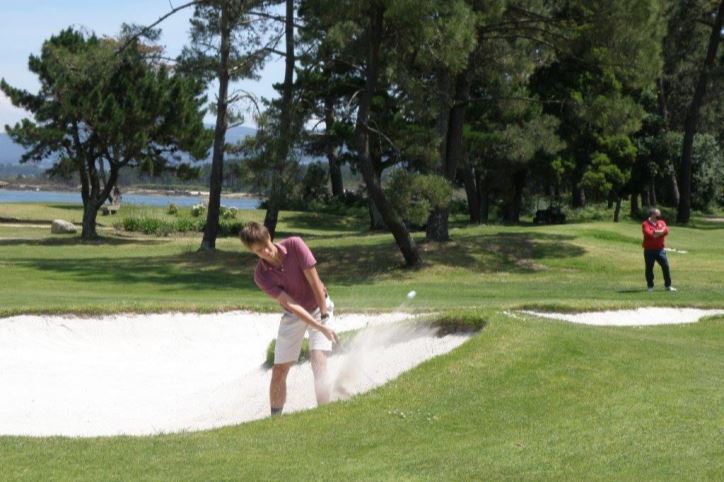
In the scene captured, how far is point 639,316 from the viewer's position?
1752cm

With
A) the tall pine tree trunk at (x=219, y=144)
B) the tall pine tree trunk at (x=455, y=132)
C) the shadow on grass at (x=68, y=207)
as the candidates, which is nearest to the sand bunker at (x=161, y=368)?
the tall pine tree trunk at (x=455, y=132)

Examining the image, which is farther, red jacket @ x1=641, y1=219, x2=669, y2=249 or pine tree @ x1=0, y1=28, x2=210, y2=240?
pine tree @ x1=0, y1=28, x2=210, y2=240

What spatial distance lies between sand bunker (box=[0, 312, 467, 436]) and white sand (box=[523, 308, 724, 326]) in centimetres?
339

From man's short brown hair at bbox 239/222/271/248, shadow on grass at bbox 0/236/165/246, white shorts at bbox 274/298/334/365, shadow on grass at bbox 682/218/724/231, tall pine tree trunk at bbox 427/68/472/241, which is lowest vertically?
shadow on grass at bbox 0/236/165/246

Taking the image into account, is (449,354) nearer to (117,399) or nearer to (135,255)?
(117,399)

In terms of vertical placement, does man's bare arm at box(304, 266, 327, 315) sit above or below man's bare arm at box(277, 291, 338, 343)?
above

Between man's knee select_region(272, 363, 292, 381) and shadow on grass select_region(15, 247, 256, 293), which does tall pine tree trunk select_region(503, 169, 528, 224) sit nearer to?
shadow on grass select_region(15, 247, 256, 293)

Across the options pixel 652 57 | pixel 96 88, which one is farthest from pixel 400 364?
pixel 96 88

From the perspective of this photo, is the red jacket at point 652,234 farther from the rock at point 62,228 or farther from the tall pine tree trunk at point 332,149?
the rock at point 62,228

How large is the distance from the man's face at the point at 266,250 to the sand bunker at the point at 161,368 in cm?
191

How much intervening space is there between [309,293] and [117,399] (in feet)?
15.5

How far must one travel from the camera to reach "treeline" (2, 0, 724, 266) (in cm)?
2652

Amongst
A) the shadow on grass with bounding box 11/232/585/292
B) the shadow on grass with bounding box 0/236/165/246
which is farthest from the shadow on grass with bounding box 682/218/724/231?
the shadow on grass with bounding box 0/236/165/246

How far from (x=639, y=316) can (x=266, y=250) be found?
1067 centimetres
